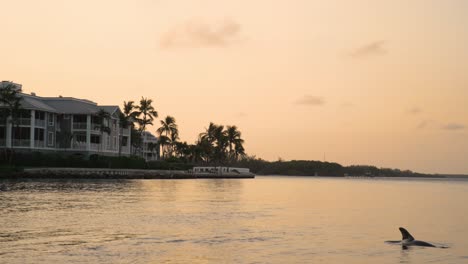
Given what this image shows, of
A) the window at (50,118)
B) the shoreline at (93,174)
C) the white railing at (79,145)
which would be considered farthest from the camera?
the white railing at (79,145)

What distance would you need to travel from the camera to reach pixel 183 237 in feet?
90.7

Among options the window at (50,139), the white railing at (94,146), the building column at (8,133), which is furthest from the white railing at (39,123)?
the white railing at (94,146)

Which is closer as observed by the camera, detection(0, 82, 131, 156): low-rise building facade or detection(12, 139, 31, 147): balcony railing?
detection(12, 139, 31, 147): balcony railing

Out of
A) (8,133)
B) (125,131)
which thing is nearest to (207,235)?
(8,133)

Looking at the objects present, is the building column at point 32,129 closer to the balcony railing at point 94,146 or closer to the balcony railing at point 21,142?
the balcony railing at point 21,142

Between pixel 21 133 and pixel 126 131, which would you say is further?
pixel 126 131

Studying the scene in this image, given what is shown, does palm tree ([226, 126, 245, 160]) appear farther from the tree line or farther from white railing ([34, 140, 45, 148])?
white railing ([34, 140, 45, 148])

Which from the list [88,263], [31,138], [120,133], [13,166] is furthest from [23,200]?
[120,133]

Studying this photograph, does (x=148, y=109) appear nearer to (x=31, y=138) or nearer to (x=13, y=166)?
(x=31, y=138)

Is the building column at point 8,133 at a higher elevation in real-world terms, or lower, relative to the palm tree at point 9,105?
lower

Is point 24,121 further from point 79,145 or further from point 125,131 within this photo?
point 125,131

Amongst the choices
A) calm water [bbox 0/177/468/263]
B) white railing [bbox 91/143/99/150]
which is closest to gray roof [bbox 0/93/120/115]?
white railing [bbox 91/143/99/150]

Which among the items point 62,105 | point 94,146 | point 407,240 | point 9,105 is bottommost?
point 407,240

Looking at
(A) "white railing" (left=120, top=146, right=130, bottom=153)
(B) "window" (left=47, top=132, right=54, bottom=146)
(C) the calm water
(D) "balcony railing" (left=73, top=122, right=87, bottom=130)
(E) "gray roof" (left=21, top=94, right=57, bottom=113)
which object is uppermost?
(E) "gray roof" (left=21, top=94, right=57, bottom=113)
